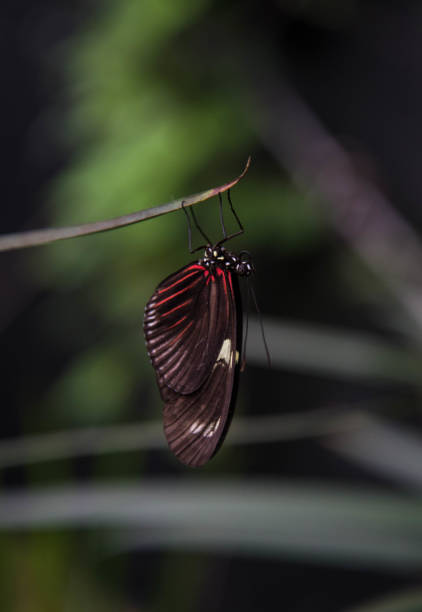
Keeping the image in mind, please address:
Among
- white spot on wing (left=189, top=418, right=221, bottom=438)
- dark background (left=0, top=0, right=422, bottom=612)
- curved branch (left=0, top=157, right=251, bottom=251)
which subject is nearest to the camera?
curved branch (left=0, top=157, right=251, bottom=251)

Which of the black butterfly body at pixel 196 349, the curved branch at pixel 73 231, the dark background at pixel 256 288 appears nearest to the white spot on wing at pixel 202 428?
the black butterfly body at pixel 196 349

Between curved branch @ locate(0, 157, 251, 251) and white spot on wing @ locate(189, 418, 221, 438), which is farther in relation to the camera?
white spot on wing @ locate(189, 418, 221, 438)

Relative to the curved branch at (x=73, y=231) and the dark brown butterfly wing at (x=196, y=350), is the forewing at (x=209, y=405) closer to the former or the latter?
the dark brown butterfly wing at (x=196, y=350)

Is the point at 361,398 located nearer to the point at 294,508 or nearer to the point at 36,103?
the point at 294,508

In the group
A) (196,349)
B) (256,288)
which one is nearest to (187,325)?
(196,349)

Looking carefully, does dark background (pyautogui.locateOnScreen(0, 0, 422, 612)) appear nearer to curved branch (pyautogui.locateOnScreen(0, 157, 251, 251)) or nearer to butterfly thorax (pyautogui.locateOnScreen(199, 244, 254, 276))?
butterfly thorax (pyautogui.locateOnScreen(199, 244, 254, 276))

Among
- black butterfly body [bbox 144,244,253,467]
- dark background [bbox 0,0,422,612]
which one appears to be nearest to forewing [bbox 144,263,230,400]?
black butterfly body [bbox 144,244,253,467]

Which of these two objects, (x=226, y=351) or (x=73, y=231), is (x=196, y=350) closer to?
(x=226, y=351)

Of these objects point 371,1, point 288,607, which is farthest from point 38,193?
point 288,607
